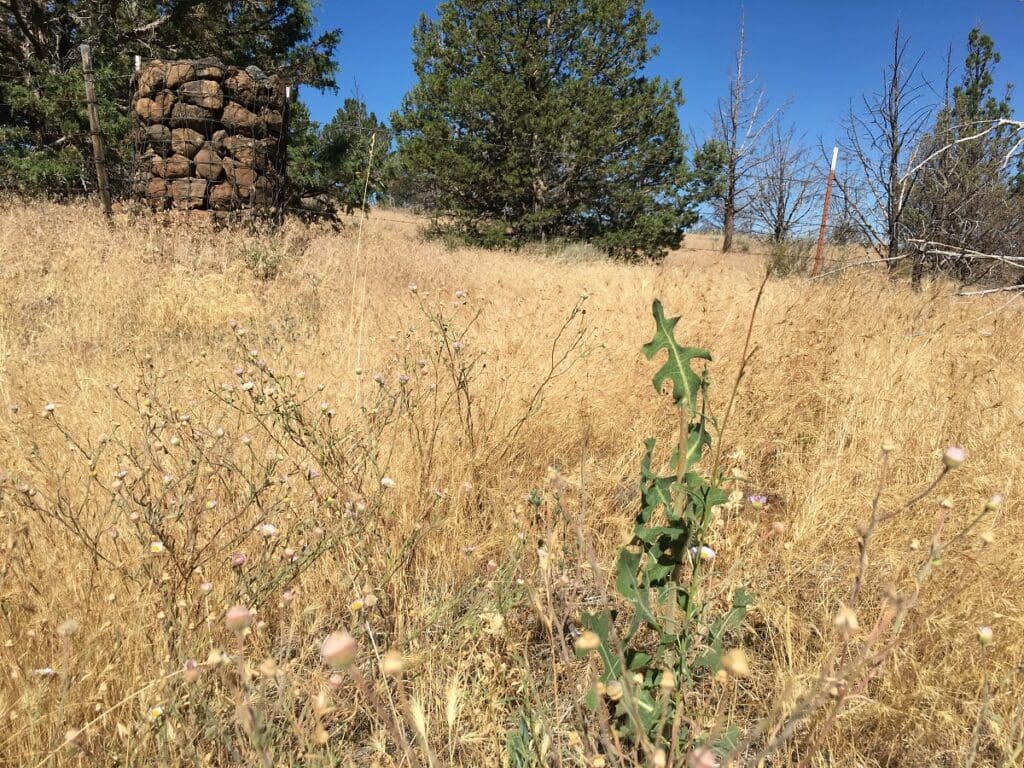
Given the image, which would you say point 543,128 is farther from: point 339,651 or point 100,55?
point 339,651

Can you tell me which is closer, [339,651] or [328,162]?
[339,651]

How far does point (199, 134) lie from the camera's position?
7.33 metres

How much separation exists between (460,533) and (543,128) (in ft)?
40.0

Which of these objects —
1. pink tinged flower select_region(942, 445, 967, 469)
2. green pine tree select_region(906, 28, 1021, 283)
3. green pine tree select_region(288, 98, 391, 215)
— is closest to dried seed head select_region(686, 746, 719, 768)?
pink tinged flower select_region(942, 445, 967, 469)

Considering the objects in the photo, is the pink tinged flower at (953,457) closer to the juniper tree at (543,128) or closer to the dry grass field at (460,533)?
the dry grass field at (460,533)

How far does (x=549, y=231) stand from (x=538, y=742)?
1391 centimetres

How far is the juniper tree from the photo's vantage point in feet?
40.0

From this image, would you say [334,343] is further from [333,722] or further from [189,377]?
[333,722]

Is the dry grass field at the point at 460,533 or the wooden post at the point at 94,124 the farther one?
the wooden post at the point at 94,124

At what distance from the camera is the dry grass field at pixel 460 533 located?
104 cm

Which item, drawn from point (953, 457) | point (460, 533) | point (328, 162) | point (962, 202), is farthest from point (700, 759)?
point (328, 162)

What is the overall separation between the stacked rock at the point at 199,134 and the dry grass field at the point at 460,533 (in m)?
4.05

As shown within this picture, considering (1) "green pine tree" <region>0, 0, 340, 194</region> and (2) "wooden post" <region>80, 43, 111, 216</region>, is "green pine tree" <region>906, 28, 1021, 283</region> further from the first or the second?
(1) "green pine tree" <region>0, 0, 340, 194</region>

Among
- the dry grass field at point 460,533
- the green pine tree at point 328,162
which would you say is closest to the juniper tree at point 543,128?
the green pine tree at point 328,162
